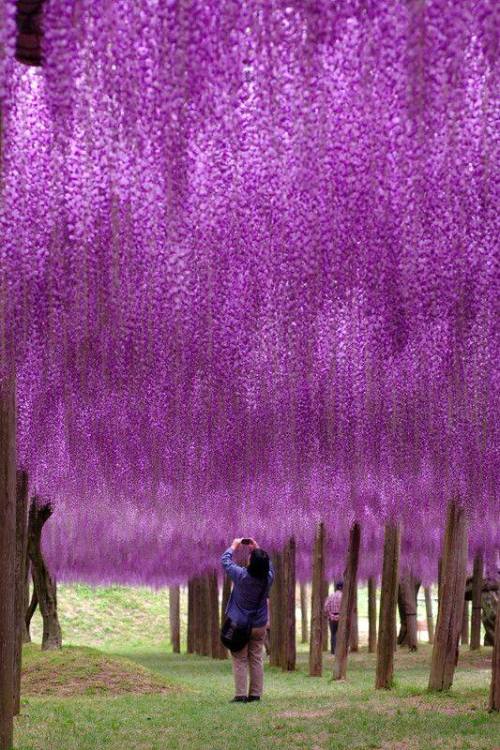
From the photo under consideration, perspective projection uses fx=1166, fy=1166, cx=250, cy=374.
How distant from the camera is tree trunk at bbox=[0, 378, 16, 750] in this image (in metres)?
8.20

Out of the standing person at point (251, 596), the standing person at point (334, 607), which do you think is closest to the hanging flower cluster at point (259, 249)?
the standing person at point (251, 596)

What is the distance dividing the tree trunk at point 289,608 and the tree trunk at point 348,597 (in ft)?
9.80

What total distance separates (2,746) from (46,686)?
7.17 metres

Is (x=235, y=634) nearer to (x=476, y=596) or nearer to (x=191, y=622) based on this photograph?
(x=476, y=596)

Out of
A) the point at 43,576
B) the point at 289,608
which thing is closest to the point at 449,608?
the point at 289,608

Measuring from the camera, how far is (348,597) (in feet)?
55.2

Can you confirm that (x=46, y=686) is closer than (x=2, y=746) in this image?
No

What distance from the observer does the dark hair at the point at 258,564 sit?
11.5m

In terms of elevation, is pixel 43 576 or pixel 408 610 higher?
pixel 43 576

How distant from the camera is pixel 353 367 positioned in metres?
12.1

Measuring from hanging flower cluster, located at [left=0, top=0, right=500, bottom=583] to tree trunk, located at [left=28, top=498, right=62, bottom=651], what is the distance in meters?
1.74

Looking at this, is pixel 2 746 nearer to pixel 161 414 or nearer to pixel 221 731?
pixel 221 731

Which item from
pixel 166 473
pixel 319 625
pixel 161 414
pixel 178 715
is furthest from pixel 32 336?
pixel 319 625

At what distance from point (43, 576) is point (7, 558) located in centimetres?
1087
